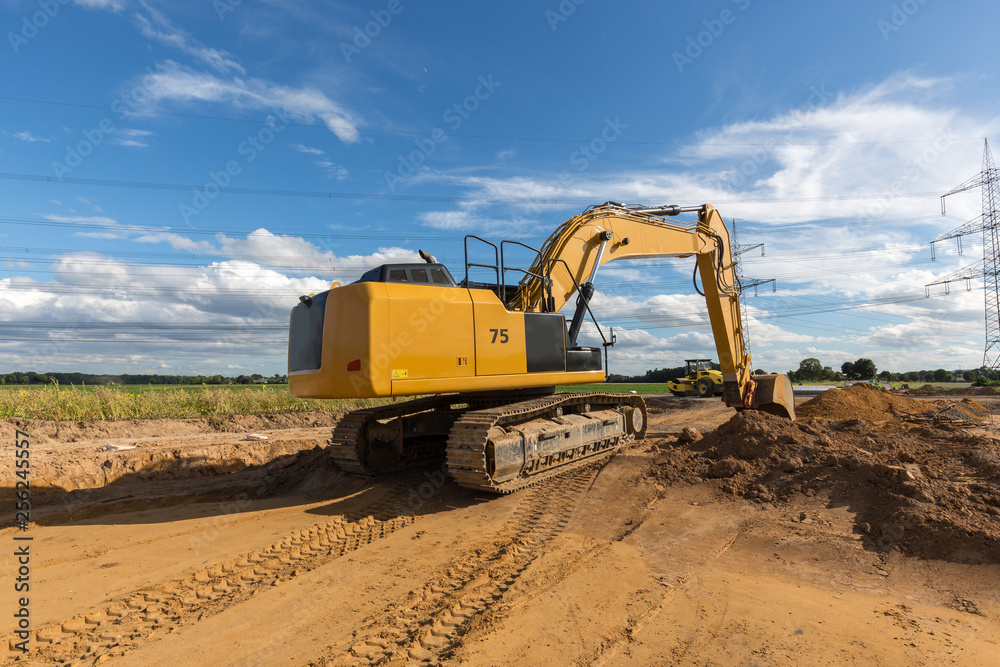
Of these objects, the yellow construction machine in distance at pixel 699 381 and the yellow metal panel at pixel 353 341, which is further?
the yellow construction machine in distance at pixel 699 381

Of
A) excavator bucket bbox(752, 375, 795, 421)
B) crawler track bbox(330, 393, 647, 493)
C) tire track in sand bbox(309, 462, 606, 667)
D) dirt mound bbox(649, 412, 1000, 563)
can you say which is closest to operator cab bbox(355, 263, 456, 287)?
crawler track bbox(330, 393, 647, 493)

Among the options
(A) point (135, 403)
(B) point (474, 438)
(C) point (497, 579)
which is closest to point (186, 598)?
(C) point (497, 579)

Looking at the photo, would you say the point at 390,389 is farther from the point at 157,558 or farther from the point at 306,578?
the point at 157,558

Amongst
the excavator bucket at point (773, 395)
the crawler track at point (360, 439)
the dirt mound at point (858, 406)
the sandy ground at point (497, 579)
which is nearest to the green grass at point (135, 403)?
the crawler track at point (360, 439)

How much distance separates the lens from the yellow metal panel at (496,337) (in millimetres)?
7097

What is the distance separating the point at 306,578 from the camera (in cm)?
466

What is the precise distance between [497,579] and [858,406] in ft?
43.1

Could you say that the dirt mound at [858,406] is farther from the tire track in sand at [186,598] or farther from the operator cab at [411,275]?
the tire track in sand at [186,598]

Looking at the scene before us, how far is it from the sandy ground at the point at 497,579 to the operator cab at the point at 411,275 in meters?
3.01

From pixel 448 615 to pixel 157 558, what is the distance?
3.41m

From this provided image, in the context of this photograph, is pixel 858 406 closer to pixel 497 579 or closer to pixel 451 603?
pixel 497 579

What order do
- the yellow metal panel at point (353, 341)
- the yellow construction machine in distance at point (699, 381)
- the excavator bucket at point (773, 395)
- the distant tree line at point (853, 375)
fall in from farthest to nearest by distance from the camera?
the distant tree line at point (853, 375), the yellow construction machine in distance at point (699, 381), the excavator bucket at point (773, 395), the yellow metal panel at point (353, 341)

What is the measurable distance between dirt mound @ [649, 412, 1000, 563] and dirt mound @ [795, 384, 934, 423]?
14.4 feet

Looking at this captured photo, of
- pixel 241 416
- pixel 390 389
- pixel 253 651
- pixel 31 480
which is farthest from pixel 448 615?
pixel 241 416
